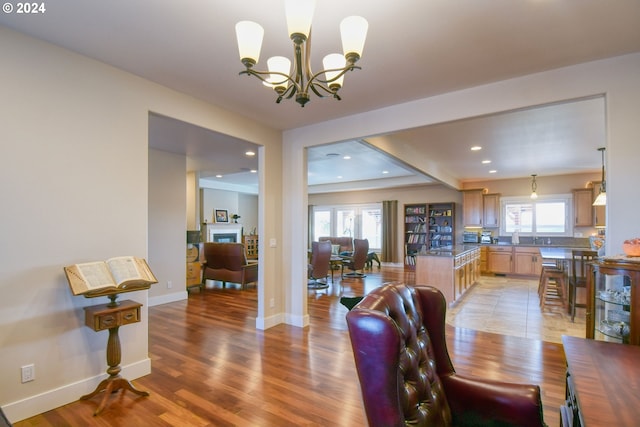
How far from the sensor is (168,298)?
17.3ft

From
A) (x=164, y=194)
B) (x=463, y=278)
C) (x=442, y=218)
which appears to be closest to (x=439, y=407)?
(x=463, y=278)

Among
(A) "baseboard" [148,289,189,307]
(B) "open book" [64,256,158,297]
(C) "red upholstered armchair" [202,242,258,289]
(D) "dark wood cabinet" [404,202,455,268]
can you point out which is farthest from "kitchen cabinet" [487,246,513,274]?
(B) "open book" [64,256,158,297]

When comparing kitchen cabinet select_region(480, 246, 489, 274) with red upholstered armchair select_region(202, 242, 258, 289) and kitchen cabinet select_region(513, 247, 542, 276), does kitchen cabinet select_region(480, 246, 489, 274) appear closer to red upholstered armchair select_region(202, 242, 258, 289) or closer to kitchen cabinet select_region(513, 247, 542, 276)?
kitchen cabinet select_region(513, 247, 542, 276)

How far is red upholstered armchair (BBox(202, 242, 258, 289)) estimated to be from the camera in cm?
611

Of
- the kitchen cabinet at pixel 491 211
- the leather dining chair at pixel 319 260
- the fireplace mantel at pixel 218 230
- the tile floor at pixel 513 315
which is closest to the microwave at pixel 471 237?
the kitchen cabinet at pixel 491 211

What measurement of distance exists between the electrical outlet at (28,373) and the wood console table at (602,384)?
3121mm

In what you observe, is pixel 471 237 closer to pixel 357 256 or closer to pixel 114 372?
pixel 357 256

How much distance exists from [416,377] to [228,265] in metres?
5.55

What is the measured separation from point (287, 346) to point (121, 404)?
1.57 meters

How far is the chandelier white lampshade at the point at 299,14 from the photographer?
1.42 meters

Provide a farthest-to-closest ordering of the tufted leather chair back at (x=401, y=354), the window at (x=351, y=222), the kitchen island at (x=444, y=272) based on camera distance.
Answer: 1. the window at (x=351, y=222)
2. the kitchen island at (x=444, y=272)
3. the tufted leather chair back at (x=401, y=354)

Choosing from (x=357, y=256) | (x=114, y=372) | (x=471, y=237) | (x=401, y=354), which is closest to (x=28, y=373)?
(x=114, y=372)

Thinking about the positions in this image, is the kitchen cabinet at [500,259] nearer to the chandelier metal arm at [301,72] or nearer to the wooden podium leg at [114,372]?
the chandelier metal arm at [301,72]

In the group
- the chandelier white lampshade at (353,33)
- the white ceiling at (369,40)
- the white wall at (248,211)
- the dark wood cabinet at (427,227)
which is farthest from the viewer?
the white wall at (248,211)
